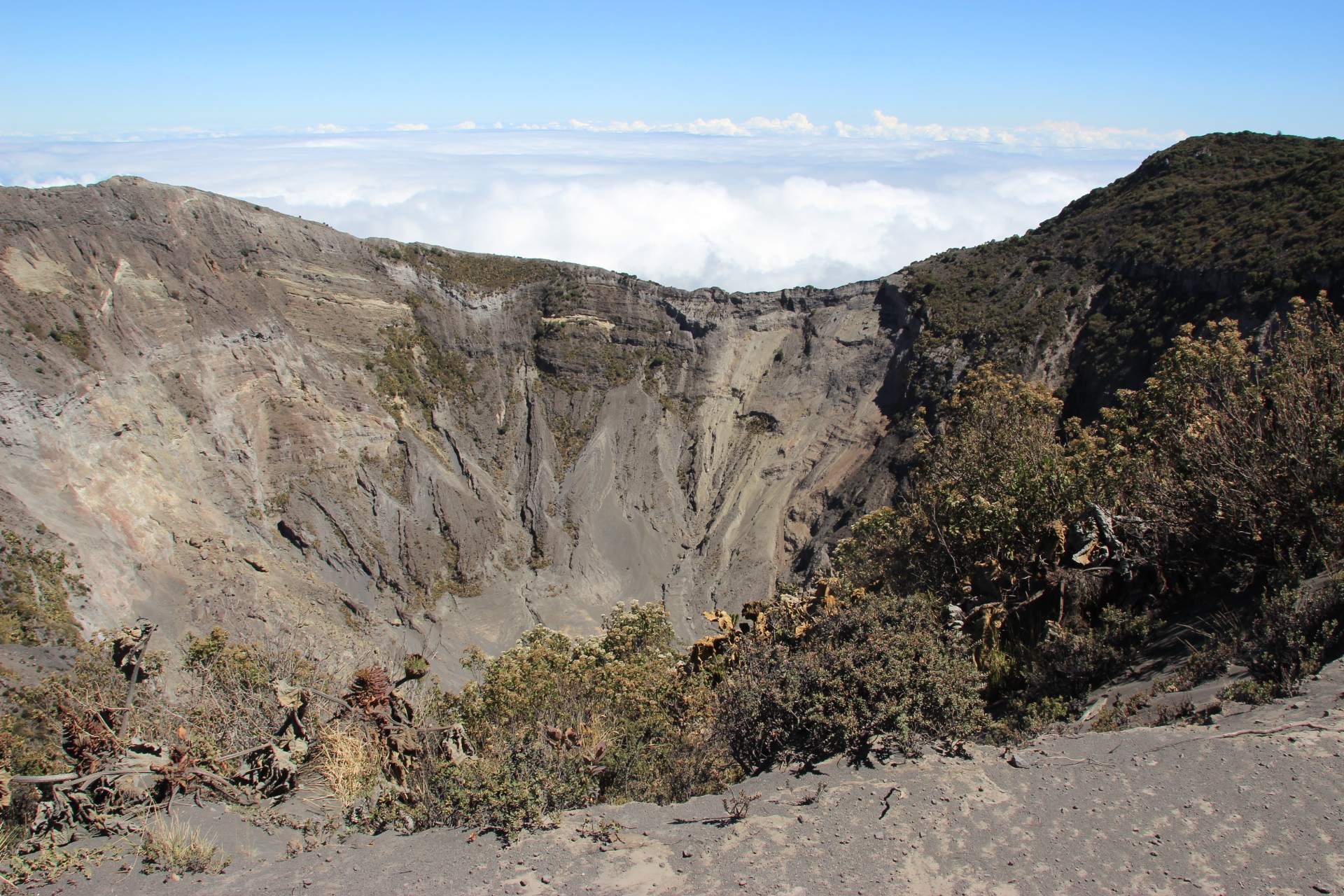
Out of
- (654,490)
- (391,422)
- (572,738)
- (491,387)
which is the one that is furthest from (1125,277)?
(572,738)

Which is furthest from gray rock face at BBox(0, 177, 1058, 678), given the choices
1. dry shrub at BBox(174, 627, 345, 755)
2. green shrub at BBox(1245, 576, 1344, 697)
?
green shrub at BBox(1245, 576, 1344, 697)

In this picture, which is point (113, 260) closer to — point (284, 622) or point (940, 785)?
point (284, 622)

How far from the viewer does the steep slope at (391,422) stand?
2792cm

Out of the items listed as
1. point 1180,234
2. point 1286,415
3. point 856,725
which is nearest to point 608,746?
point 856,725

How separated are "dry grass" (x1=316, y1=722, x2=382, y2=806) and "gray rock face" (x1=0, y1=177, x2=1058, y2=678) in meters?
17.7

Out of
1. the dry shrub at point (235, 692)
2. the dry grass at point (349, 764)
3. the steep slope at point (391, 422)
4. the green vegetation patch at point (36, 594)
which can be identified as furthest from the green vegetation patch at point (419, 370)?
the dry grass at point (349, 764)

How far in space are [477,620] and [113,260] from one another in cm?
2198

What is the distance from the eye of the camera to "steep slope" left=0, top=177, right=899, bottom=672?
2792cm

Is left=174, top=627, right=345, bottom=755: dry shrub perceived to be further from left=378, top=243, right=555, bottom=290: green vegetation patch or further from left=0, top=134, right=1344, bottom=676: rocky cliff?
left=378, top=243, right=555, bottom=290: green vegetation patch

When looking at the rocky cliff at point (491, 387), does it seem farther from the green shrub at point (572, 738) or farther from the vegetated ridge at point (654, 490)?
the green shrub at point (572, 738)

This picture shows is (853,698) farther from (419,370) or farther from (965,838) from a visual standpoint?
(419,370)

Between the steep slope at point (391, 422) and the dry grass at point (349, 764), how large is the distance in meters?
19.1

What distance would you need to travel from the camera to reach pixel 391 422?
38656 millimetres

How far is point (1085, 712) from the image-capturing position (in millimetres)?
10023
